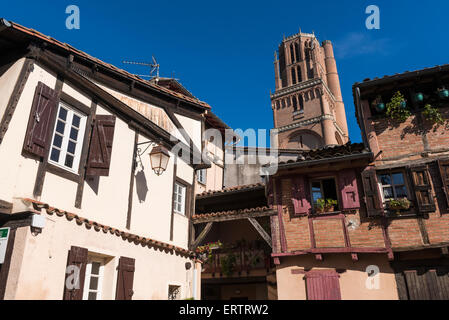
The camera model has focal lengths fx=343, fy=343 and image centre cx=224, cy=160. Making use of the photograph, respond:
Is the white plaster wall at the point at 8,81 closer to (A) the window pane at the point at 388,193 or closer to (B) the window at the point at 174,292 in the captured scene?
(B) the window at the point at 174,292

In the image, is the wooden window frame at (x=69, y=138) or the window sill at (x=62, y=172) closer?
the window sill at (x=62, y=172)

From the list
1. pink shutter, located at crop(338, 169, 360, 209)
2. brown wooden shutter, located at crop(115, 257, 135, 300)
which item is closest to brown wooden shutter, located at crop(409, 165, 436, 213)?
pink shutter, located at crop(338, 169, 360, 209)

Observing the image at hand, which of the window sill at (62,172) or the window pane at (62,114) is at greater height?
the window pane at (62,114)

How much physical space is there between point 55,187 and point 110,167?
5.52 ft

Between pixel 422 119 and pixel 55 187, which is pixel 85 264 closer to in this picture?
pixel 55 187

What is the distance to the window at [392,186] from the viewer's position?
1040 cm

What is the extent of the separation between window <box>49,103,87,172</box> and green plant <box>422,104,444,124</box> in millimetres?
9981

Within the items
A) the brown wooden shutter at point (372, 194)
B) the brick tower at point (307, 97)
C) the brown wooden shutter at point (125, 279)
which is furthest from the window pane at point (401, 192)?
the brick tower at point (307, 97)

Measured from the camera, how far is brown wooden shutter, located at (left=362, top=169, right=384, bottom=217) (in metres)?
10.1

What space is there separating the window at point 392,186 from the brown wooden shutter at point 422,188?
40 centimetres

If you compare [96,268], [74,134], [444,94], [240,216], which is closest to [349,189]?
[240,216]

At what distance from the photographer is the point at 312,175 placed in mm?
11320

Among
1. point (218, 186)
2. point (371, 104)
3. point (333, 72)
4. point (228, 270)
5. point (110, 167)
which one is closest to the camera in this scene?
point (110, 167)

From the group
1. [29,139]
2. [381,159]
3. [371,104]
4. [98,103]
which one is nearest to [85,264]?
[29,139]
